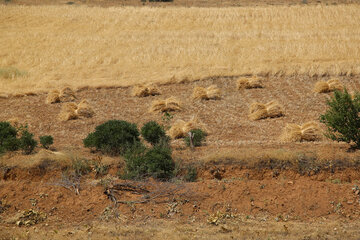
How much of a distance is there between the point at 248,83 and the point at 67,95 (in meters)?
6.82

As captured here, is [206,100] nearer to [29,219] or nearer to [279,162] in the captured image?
[279,162]

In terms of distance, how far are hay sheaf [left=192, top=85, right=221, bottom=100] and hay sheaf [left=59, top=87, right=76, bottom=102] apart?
4468 millimetres

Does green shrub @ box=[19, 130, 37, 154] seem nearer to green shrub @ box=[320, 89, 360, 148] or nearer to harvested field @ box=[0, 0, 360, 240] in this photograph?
harvested field @ box=[0, 0, 360, 240]

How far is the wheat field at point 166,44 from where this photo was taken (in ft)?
64.2

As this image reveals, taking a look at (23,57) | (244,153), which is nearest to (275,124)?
(244,153)

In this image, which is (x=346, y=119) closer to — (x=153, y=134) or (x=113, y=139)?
(x=153, y=134)

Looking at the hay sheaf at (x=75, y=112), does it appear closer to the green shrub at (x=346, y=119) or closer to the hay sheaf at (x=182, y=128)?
the hay sheaf at (x=182, y=128)

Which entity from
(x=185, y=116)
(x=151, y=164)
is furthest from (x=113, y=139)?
(x=185, y=116)

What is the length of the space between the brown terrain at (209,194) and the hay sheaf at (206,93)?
13.1ft

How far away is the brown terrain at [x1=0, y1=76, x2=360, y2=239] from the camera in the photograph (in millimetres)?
7500

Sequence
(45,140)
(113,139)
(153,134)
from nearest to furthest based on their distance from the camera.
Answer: (113,139)
(45,140)
(153,134)

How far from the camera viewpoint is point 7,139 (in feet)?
34.3

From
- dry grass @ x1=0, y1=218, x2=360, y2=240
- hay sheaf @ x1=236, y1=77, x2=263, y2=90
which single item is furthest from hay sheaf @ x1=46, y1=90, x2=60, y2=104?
dry grass @ x1=0, y1=218, x2=360, y2=240

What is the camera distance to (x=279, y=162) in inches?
387
